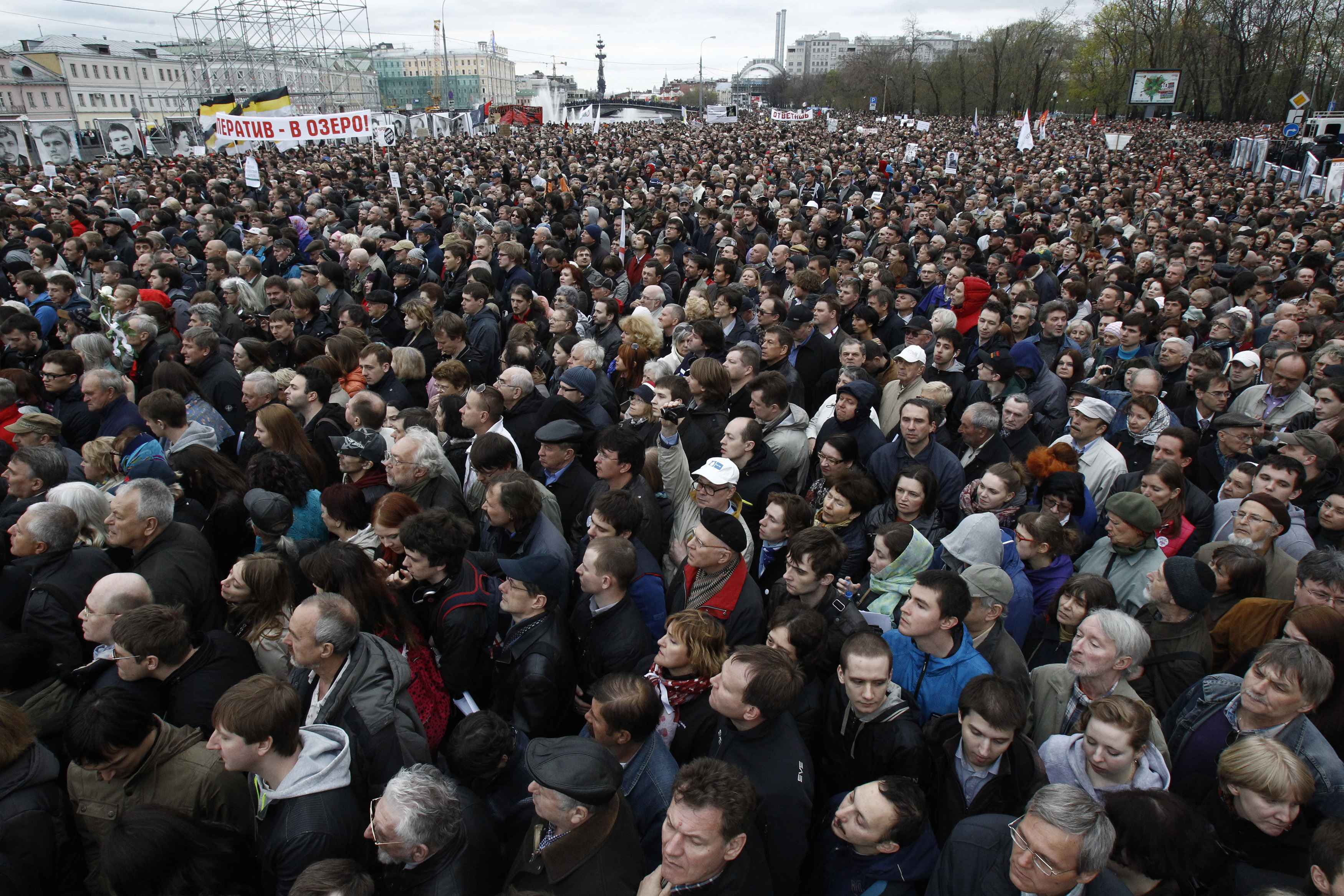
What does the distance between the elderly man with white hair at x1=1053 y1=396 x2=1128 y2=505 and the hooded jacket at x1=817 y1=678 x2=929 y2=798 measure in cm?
255

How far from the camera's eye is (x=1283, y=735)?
2605 mm

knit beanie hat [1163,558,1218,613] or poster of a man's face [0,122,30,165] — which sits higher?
poster of a man's face [0,122,30,165]

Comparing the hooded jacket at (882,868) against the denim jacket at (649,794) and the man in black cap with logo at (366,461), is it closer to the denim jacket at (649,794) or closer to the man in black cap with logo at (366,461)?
the denim jacket at (649,794)

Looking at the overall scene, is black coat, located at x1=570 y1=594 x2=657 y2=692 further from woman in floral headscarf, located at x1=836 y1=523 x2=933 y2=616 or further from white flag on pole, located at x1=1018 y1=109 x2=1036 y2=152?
white flag on pole, located at x1=1018 y1=109 x2=1036 y2=152

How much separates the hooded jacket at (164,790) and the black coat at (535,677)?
1001 millimetres

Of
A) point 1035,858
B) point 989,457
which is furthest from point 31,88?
point 1035,858

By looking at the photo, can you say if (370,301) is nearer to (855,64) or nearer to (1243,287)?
(1243,287)

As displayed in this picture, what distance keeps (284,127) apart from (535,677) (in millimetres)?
20645

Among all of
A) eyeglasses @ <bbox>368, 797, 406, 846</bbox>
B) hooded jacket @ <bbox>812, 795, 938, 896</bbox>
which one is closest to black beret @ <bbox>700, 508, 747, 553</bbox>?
hooded jacket @ <bbox>812, 795, 938, 896</bbox>

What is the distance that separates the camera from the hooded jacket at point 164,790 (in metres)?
2.54

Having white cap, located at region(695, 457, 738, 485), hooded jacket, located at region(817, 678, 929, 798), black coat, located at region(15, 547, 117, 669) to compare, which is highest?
white cap, located at region(695, 457, 738, 485)

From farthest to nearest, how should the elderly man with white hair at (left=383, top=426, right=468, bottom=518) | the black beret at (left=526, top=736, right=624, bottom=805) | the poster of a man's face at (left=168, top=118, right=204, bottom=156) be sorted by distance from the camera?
the poster of a man's face at (left=168, top=118, right=204, bottom=156), the elderly man with white hair at (left=383, top=426, right=468, bottom=518), the black beret at (left=526, top=736, right=624, bottom=805)

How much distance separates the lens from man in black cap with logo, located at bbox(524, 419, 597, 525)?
172 inches

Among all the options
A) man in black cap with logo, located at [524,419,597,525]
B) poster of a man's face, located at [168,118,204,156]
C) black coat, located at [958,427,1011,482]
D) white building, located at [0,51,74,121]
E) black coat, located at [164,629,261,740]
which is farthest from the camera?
white building, located at [0,51,74,121]
